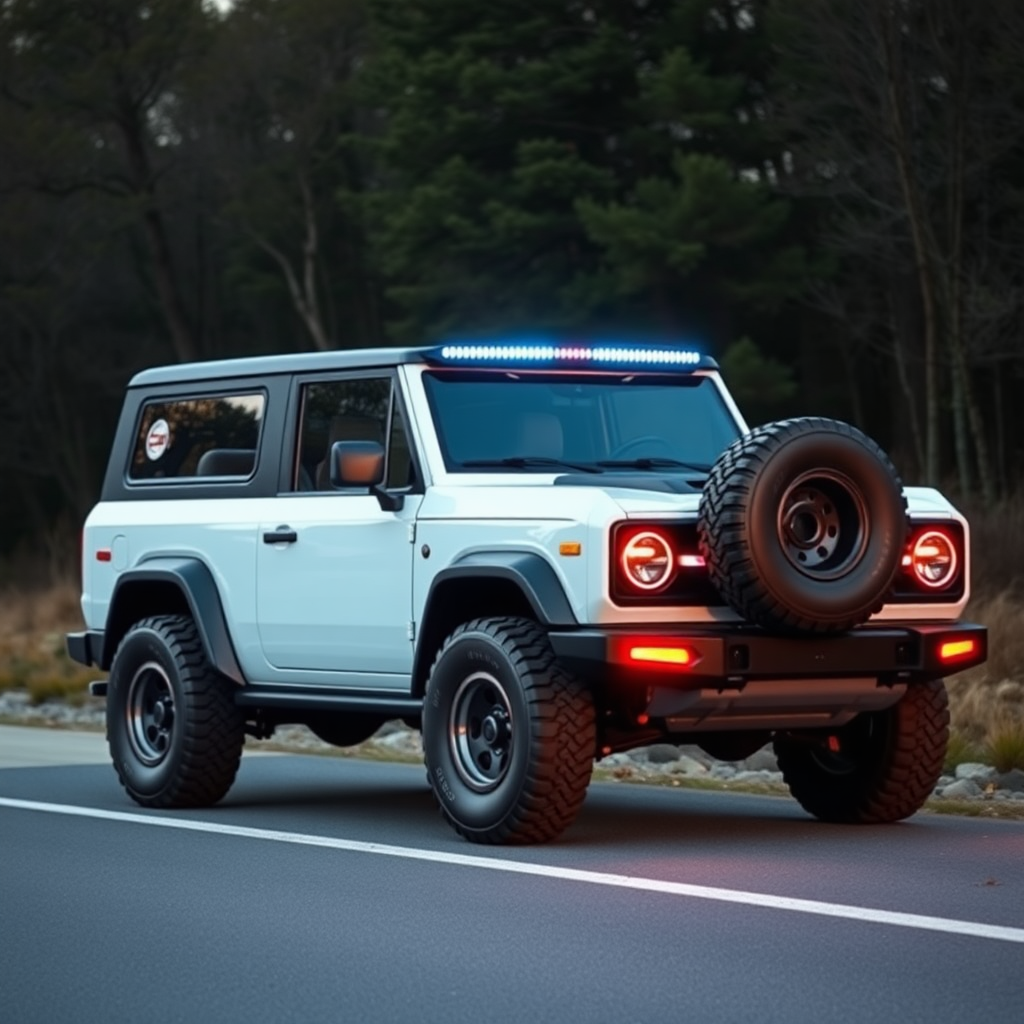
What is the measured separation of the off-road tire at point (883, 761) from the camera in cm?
1049

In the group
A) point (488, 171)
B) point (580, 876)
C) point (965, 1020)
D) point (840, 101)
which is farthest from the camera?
point (488, 171)

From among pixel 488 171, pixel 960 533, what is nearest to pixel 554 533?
pixel 960 533

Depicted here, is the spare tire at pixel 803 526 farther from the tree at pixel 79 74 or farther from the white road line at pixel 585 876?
the tree at pixel 79 74

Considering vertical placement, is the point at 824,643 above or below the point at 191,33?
below

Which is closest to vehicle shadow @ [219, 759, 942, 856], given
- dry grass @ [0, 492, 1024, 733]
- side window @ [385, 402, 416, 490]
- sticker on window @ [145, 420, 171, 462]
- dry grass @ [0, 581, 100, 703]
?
side window @ [385, 402, 416, 490]

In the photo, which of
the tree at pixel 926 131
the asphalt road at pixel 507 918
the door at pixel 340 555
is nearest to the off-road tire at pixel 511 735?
the asphalt road at pixel 507 918

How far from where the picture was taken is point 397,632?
10648 millimetres

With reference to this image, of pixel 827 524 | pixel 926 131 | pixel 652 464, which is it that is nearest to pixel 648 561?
pixel 827 524

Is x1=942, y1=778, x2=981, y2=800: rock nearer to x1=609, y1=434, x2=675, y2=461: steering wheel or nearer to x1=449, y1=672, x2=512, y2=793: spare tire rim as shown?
x1=609, y1=434, x2=675, y2=461: steering wheel

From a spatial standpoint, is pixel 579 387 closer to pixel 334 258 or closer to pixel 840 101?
pixel 840 101

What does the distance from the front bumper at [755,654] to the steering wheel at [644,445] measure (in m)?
1.54

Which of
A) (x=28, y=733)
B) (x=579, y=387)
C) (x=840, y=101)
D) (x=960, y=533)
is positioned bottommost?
(x=28, y=733)

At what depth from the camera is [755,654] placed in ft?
31.2

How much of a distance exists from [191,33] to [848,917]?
33652 millimetres
